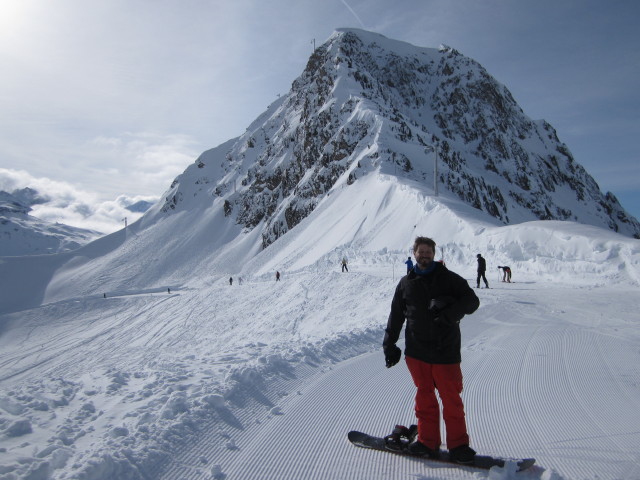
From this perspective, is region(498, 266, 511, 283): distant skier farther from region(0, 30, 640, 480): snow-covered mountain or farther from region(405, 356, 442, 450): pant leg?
region(405, 356, 442, 450): pant leg

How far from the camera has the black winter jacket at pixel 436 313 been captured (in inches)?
137

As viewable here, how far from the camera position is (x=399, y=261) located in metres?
25.0

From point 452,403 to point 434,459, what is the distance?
0.59 m

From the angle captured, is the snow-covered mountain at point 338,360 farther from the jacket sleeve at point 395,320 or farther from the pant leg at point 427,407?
the jacket sleeve at point 395,320

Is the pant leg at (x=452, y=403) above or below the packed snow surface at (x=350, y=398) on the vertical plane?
above

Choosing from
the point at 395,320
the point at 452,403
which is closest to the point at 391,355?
the point at 395,320

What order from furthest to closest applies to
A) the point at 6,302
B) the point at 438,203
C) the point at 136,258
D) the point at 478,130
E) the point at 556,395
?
the point at 478,130, the point at 136,258, the point at 6,302, the point at 438,203, the point at 556,395

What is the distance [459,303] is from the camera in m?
3.48

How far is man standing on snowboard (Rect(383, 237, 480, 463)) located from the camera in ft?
11.4

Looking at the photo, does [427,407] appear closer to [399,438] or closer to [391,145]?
[399,438]

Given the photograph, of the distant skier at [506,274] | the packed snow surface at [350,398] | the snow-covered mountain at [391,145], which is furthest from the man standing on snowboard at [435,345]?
the snow-covered mountain at [391,145]

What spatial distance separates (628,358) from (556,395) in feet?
9.20

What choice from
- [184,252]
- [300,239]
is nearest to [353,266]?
[300,239]

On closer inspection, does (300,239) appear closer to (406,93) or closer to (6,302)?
(6,302)
